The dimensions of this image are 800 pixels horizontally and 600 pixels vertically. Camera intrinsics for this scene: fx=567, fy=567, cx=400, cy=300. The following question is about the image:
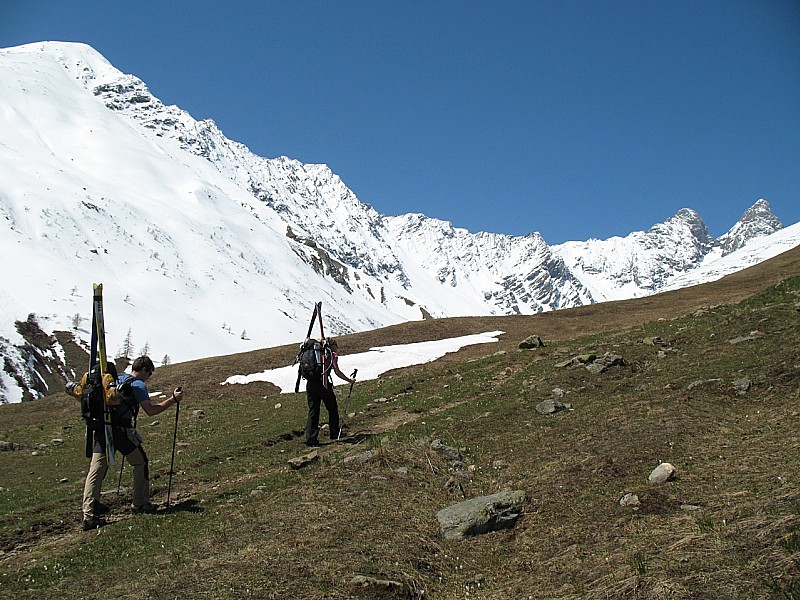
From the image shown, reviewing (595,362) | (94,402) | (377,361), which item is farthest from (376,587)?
(377,361)

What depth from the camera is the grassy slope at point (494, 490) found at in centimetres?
908

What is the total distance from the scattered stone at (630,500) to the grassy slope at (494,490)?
0.66 feet

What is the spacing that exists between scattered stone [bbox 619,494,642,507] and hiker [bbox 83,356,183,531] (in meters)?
9.80

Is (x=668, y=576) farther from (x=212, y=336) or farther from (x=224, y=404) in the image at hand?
(x=212, y=336)

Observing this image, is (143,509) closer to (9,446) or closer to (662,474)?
(662,474)

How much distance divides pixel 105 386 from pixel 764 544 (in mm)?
13262

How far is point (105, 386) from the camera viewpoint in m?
13.3

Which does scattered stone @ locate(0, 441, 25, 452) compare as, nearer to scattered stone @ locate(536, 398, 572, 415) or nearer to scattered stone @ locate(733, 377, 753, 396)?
scattered stone @ locate(536, 398, 572, 415)

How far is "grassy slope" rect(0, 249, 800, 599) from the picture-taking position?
9.08 m

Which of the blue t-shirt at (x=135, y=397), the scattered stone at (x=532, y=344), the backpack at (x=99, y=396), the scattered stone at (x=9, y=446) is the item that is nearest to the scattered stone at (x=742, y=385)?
the scattered stone at (x=532, y=344)

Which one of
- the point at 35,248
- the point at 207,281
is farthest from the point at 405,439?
the point at 207,281

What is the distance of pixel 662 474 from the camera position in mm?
11961

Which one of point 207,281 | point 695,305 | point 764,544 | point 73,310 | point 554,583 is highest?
point 207,281

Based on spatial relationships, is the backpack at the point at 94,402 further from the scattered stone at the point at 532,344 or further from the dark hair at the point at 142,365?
the scattered stone at the point at 532,344
